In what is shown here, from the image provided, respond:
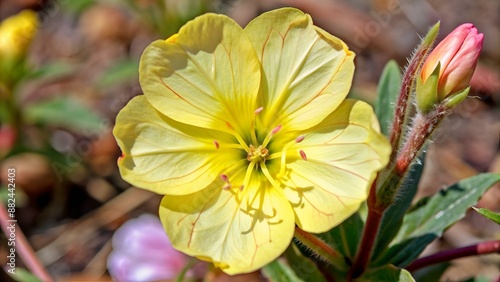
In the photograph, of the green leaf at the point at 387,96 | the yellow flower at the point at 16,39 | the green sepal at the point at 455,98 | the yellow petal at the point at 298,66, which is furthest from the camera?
the yellow flower at the point at 16,39

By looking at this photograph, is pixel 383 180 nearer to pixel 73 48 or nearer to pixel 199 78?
pixel 199 78

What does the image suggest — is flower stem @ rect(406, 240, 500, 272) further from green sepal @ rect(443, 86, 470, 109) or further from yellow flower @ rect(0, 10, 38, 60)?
yellow flower @ rect(0, 10, 38, 60)

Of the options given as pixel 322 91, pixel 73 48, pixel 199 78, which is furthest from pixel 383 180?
pixel 73 48

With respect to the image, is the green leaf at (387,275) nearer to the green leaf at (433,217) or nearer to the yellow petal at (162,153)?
the green leaf at (433,217)

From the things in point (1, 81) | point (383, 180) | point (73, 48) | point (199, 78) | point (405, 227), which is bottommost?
point (73, 48)

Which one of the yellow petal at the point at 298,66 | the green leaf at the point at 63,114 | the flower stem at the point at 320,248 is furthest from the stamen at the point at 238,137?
the green leaf at the point at 63,114
